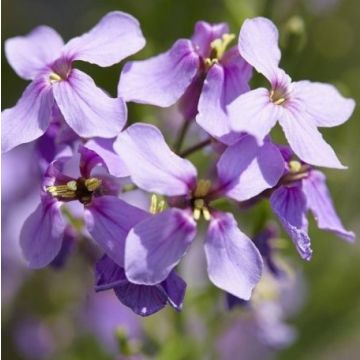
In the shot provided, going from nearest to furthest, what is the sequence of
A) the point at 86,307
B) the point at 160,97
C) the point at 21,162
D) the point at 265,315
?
the point at 160,97 → the point at 265,315 → the point at 86,307 → the point at 21,162

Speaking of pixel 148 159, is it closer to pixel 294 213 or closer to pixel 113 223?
pixel 113 223

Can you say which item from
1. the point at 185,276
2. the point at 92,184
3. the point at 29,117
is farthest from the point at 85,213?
the point at 185,276

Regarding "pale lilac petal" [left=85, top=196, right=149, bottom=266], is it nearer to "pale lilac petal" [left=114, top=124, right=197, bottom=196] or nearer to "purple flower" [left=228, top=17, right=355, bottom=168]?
"pale lilac petal" [left=114, top=124, right=197, bottom=196]

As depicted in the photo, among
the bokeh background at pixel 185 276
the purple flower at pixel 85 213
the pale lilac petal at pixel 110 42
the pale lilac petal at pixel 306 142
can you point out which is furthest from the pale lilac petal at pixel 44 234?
the bokeh background at pixel 185 276

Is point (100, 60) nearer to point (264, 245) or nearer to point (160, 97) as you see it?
point (160, 97)

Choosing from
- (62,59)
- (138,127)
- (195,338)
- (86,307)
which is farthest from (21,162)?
(138,127)

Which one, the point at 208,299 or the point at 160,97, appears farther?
the point at 208,299

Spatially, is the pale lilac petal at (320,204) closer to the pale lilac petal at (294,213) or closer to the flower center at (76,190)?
the pale lilac petal at (294,213)
